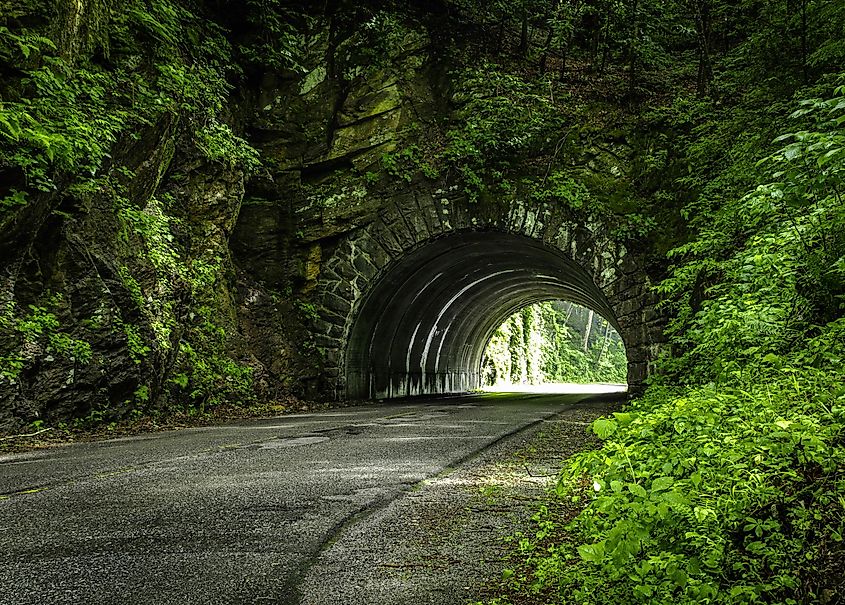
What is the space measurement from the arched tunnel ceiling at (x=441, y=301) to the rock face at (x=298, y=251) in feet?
0.32

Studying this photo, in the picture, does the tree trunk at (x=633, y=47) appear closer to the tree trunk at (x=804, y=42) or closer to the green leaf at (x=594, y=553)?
the tree trunk at (x=804, y=42)

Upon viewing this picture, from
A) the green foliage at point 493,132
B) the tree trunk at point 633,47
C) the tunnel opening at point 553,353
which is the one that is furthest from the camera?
the tunnel opening at point 553,353

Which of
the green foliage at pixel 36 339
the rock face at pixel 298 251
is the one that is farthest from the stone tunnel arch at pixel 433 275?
the green foliage at pixel 36 339

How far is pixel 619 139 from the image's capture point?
1395cm

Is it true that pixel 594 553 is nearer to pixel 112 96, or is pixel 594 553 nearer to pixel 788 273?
pixel 788 273

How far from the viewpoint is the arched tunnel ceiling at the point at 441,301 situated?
1545 centimetres

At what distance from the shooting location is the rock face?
947cm

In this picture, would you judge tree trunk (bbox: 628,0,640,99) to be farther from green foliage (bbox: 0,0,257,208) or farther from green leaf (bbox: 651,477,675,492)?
green leaf (bbox: 651,477,675,492)

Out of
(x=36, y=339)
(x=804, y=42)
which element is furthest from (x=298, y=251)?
(x=804, y=42)

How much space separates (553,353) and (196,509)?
138ft

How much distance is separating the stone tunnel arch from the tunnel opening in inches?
351

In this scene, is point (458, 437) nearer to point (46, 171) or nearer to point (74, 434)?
point (74, 434)

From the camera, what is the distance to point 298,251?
1525cm

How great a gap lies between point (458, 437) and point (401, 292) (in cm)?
910
